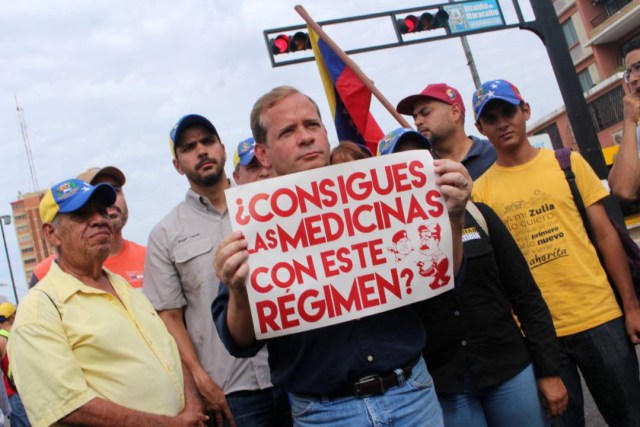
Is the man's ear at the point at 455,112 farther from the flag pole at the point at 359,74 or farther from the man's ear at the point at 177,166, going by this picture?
the man's ear at the point at 177,166

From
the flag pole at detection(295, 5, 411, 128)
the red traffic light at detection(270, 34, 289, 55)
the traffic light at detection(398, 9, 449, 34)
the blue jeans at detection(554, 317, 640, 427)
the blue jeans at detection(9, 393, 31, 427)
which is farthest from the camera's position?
the traffic light at detection(398, 9, 449, 34)

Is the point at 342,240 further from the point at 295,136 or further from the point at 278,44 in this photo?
the point at 278,44

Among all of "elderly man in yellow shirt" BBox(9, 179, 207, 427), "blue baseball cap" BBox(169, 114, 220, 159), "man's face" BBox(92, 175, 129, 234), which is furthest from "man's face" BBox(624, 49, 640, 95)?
"man's face" BBox(92, 175, 129, 234)

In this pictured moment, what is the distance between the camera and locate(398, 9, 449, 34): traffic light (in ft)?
31.8

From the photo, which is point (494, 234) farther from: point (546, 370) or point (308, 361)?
point (308, 361)

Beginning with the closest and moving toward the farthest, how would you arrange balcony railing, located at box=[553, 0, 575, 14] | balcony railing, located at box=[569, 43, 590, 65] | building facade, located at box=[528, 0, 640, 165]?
building facade, located at box=[528, 0, 640, 165] → balcony railing, located at box=[569, 43, 590, 65] → balcony railing, located at box=[553, 0, 575, 14]

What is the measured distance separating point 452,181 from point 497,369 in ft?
3.17

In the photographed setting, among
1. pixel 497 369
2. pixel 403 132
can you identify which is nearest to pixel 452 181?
pixel 403 132

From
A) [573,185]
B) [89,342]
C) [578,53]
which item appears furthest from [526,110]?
[578,53]

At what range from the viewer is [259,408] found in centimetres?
281

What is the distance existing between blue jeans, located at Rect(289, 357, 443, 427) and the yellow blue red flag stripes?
2290mm

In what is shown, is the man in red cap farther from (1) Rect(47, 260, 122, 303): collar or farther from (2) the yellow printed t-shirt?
(1) Rect(47, 260, 122, 303): collar

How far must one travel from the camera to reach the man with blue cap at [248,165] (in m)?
3.79

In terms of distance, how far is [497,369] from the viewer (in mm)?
2410
